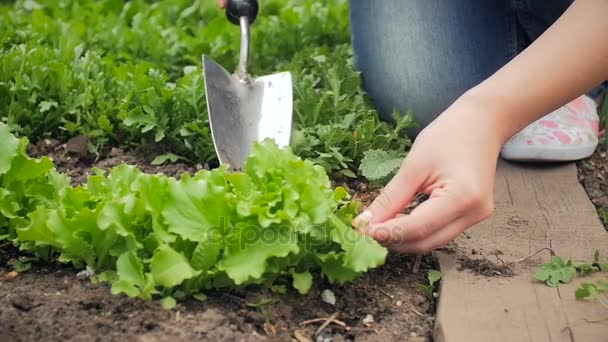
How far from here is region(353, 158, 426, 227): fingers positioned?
1771 mm

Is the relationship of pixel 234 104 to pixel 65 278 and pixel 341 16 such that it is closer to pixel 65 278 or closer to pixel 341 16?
pixel 65 278

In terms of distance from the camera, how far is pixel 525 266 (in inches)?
76.7

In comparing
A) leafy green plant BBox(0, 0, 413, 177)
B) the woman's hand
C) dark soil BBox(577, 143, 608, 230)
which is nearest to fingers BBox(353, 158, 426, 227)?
the woman's hand

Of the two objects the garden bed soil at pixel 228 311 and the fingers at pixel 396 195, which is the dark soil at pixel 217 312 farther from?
the fingers at pixel 396 195

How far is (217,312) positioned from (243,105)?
3.08 feet

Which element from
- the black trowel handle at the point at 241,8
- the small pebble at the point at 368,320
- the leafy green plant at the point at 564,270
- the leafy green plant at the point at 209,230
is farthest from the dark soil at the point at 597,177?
the black trowel handle at the point at 241,8

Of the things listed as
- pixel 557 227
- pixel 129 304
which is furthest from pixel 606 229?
pixel 129 304

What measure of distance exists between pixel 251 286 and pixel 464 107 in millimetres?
578

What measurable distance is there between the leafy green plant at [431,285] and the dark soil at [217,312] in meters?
0.01

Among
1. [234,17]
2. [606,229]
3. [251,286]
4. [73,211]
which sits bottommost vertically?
[606,229]

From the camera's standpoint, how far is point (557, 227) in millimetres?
2150

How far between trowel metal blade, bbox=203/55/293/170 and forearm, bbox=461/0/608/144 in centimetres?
69

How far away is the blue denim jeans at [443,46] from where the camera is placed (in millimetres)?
2773

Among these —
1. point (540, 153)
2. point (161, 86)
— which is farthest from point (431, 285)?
point (161, 86)
